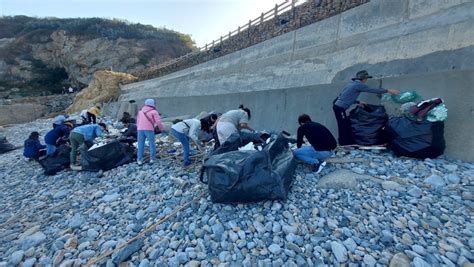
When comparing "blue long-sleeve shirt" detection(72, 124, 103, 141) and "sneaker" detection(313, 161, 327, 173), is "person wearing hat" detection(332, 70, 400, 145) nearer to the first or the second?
"sneaker" detection(313, 161, 327, 173)

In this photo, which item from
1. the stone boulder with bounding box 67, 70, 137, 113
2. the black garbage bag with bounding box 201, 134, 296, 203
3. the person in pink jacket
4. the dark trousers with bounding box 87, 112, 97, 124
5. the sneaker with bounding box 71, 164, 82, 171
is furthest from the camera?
the stone boulder with bounding box 67, 70, 137, 113

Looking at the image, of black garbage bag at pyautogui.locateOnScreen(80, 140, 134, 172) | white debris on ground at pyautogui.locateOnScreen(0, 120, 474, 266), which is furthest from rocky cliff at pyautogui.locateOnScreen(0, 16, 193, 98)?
white debris on ground at pyautogui.locateOnScreen(0, 120, 474, 266)

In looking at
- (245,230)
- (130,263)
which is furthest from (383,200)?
(130,263)

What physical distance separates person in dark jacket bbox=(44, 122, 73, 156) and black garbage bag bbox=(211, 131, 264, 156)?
526 centimetres

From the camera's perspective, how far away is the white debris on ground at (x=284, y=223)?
8.86 feet

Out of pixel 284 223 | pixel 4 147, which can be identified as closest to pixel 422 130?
pixel 284 223

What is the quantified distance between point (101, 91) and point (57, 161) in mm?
19806

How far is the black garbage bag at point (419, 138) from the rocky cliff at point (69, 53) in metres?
39.4

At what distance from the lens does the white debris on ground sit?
2701 millimetres

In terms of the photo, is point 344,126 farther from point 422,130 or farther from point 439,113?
point 439,113

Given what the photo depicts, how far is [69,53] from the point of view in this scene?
132 ft

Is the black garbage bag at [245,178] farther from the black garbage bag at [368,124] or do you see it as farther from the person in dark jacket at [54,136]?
the person in dark jacket at [54,136]

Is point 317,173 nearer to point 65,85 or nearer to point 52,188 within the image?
point 52,188

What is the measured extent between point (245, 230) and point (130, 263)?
134 cm
